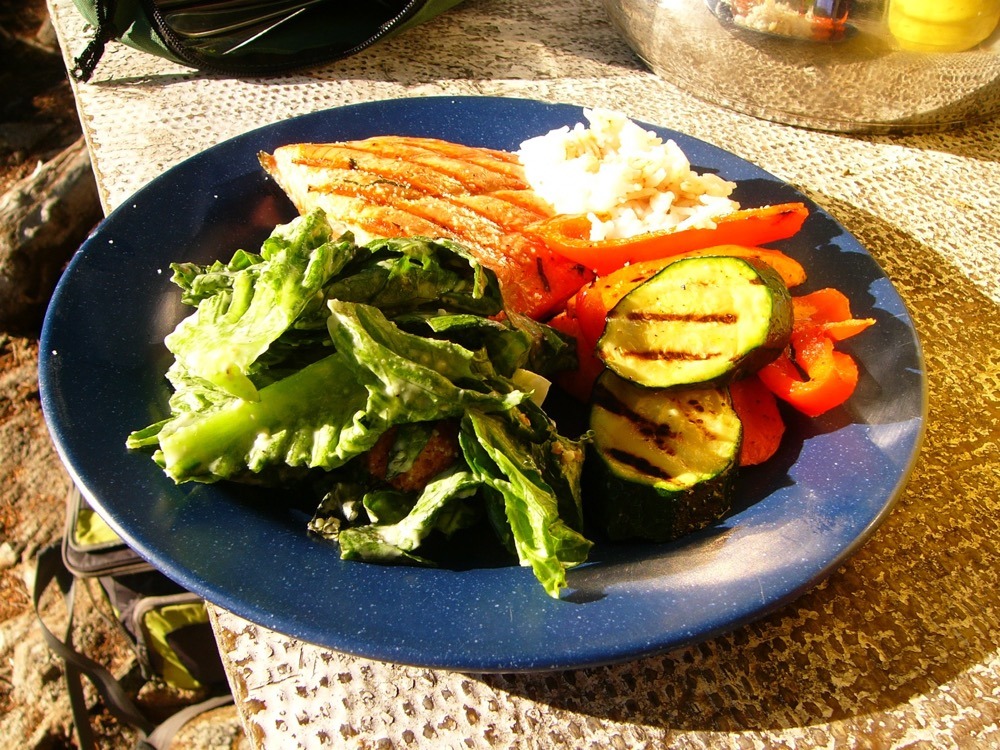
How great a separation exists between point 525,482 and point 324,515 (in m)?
0.33

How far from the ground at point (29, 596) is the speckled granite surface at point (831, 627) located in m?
1.16

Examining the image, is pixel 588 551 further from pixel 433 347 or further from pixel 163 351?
pixel 163 351

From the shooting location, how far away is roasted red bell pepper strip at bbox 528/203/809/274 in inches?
60.9

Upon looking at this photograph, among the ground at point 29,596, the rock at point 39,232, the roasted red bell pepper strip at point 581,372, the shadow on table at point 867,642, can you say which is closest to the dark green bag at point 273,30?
the rock at point 39,232

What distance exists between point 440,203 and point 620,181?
385 mm

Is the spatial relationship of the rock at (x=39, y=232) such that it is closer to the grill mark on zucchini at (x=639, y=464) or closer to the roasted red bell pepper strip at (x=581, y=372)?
the roasted red bell pepper strip at (x=581, y=372)

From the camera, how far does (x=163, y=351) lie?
4.79 feet

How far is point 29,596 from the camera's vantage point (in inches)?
104

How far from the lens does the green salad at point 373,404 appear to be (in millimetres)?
1140

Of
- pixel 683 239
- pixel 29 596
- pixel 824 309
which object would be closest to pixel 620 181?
pixel 683 239

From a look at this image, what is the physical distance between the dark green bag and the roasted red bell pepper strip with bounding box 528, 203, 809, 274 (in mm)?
1479

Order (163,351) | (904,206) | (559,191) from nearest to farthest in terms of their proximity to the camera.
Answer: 1. (163,351)
2. (559,191)
3. (904,206)

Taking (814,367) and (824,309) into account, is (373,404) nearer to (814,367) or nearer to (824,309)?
(814,367)

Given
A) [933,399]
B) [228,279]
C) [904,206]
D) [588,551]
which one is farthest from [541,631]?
[904,206]
